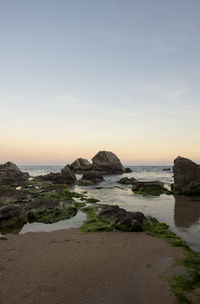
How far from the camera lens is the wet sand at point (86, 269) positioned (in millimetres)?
5633

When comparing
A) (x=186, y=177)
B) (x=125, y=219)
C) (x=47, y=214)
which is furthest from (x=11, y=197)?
(x=186, y=177)

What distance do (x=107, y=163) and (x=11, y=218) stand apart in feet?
261

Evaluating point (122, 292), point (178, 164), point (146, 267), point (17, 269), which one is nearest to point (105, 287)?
point (122, 292)

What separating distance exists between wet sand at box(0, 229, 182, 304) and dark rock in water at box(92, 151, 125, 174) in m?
78.1

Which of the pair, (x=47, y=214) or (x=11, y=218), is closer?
(x=11, y=218)

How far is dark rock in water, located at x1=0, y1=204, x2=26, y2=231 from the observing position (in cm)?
1263

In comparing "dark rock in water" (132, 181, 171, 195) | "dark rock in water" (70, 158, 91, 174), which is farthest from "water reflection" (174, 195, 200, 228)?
"dark rock in water" (70, 158, 91, 174)

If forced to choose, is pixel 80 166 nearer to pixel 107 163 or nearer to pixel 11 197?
pixel 107 163

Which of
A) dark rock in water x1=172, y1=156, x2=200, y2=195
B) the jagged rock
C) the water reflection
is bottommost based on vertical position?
the jagged rock

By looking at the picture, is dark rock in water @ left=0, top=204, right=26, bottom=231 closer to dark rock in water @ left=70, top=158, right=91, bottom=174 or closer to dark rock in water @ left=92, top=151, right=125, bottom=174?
dark rock in water @ left=70, top=158, right=91, bottom=174

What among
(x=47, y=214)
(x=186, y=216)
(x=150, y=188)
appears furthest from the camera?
(x=150, y=188)

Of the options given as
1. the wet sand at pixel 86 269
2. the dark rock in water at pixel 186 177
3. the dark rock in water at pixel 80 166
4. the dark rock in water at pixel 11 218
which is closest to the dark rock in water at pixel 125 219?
the wet sand at pixel 86 269

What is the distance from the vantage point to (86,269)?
7.12 metres

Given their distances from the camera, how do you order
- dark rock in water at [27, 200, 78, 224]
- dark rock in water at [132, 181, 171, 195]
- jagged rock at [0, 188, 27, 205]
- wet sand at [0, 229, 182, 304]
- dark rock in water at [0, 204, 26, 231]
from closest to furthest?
wet sand at [0, 229, 182, 304] → dark rock in water at [0, 204, 26, 231] → dark rock in water at [27, 200, 78, 224] → jagged rock at [0, 188, 27, 205] → dark rock in water at [132, 181, 171, 195]
